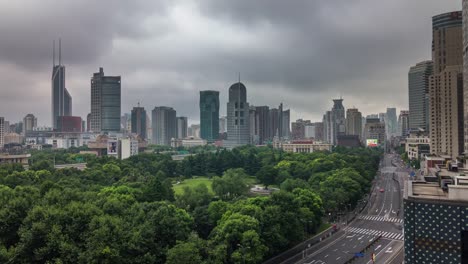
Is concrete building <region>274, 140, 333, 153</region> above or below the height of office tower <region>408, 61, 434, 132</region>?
Result: below

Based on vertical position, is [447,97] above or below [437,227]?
above

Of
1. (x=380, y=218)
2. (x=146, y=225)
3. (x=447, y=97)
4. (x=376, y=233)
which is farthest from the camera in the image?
(x=447, y=97)

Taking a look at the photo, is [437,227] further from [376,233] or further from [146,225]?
[376,233]

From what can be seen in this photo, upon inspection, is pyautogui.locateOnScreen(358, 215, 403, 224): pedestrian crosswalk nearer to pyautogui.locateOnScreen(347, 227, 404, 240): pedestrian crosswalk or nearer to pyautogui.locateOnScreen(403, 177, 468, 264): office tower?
pyautogui.locateOnScreen(347, 227, 404, 240): pedestrian crosswalk

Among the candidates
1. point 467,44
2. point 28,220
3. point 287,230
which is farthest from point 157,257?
point 467,44

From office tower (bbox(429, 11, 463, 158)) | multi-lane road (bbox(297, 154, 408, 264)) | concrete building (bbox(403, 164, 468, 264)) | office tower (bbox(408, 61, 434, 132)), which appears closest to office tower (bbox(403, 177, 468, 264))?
concrete building (bbox(403, 164, 468, 264))

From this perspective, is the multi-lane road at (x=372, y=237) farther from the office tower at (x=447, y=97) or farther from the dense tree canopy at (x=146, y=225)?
the office tower at (x=447, y=97)

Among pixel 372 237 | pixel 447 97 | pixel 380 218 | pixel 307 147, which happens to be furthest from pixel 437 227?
pixel 307 147
